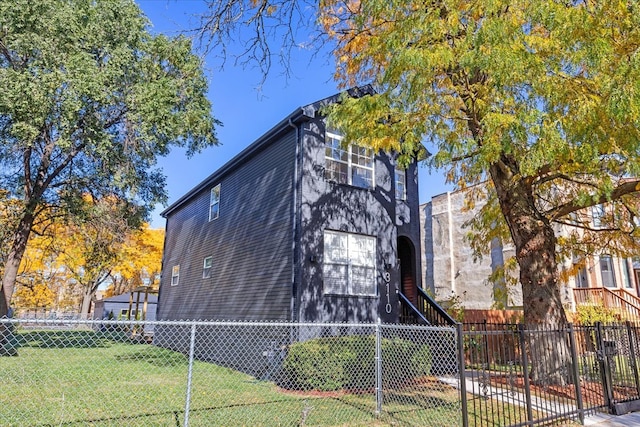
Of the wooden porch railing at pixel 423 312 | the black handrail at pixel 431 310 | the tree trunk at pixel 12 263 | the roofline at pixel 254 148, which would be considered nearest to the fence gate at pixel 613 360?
the wooden porch railing at pixel 423 312

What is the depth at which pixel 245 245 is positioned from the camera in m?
13.9

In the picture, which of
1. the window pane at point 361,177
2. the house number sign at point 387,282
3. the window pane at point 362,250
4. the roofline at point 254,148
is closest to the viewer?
the roofline at point 254,148

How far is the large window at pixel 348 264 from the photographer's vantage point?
11586 millimetres

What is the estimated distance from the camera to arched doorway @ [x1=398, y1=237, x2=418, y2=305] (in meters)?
14.0

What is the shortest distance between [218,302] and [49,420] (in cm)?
892

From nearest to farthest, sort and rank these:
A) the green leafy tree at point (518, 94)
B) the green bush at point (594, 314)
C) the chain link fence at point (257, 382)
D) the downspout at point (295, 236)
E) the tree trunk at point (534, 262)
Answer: the chain link fence at point (257, 382) < the green leafy tree at point (518, 94) < the tree trunk at point (534, 262) < the downspout at point (295, 236) < the green bush at point (594, 314)

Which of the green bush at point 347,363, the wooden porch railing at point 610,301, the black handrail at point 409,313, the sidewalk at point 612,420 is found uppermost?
the wooden porch railing at point 610,301

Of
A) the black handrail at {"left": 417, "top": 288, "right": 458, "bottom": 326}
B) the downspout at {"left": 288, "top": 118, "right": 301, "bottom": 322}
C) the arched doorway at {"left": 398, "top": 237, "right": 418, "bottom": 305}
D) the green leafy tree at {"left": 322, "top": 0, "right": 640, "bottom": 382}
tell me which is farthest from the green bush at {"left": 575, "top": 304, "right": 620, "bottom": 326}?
the downspout at {"left": 288, "top": 118, "right": 301, "bottom": 322}

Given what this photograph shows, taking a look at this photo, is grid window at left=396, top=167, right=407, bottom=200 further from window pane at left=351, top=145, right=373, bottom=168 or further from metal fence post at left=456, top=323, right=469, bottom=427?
metal fence post at left=456, top=323, right=469, bottom=427

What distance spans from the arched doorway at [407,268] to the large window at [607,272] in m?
13.1

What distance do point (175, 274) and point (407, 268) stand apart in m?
11.4

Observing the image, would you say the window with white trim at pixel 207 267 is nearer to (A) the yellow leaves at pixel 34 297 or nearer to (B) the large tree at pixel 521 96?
(B) the large tree at pixel 521 96

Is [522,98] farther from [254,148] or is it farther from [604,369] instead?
[254,148]

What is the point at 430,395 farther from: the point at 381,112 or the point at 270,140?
the point at 270,140
